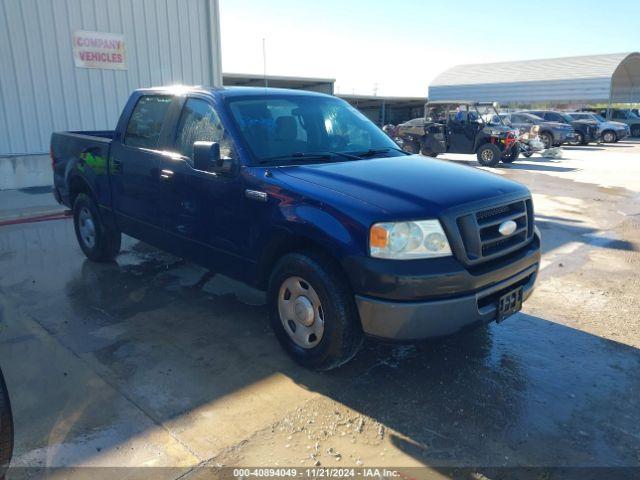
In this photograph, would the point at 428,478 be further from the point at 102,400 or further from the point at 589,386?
the point at 102,400

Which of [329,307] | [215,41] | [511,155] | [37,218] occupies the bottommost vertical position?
[37,218]

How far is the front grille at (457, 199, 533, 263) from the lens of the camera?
9.87 ft

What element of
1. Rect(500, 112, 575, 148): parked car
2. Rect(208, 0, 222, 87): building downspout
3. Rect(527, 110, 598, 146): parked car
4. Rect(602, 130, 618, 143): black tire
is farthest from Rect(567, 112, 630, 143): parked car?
Rect(208, 0, 222, 87): building downspout

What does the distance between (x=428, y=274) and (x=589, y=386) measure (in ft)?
4.71

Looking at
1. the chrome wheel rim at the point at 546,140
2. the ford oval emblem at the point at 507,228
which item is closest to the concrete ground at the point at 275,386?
the ford oval emblem at the point at 507,228

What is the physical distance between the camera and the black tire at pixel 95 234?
5523mm

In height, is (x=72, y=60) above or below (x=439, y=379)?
above

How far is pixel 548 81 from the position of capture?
4106 cm

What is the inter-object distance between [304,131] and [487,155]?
497 inches

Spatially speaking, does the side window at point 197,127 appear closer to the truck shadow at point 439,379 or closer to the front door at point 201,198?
the front door at point 201,198

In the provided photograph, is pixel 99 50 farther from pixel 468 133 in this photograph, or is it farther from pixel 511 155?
pixel 511 155

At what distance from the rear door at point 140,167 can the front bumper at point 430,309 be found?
2.44 m

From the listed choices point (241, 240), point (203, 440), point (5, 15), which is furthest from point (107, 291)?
point (5, 15)

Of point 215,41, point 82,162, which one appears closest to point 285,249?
point 82,162
